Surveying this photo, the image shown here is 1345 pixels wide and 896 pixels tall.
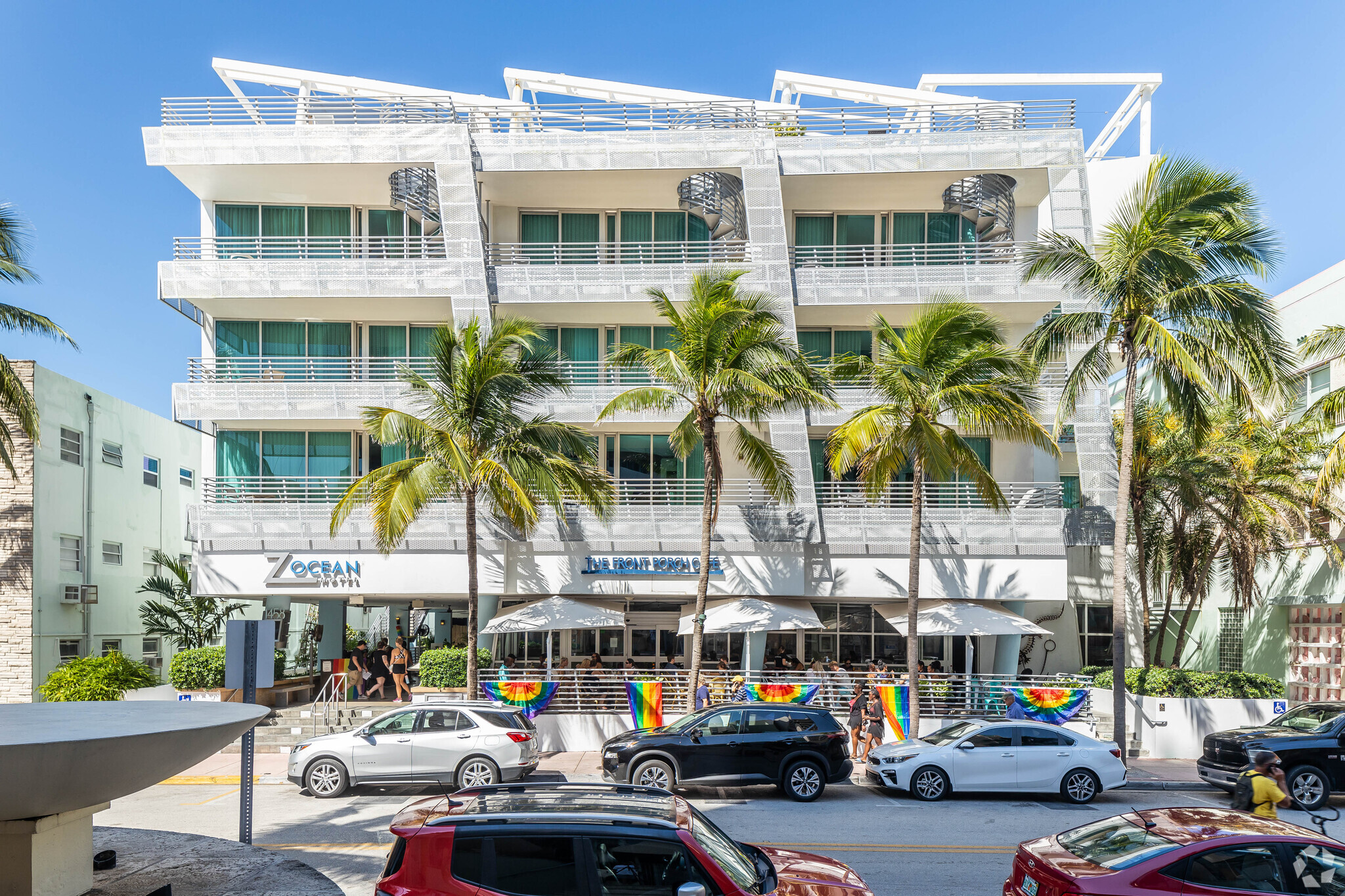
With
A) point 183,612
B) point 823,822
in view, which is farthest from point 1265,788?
point 183,612

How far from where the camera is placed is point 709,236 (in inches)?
1090

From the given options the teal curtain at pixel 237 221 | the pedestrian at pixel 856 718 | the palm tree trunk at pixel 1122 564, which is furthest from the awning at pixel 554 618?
the teal curtain at pixel 237 221

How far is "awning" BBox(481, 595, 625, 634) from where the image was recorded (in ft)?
73.8

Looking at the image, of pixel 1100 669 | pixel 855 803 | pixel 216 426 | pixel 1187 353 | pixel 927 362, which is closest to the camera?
pixel 855 803

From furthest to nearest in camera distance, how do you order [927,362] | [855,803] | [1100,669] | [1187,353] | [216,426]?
[216,426] → [1100,669] → [927,362] → [1187,353] → [855,803]

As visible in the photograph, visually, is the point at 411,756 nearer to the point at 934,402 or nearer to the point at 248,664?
the point at 248,664

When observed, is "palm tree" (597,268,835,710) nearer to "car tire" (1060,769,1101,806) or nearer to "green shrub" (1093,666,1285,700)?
"car tire" (1060,769,1101,806)

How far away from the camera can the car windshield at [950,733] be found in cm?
1658

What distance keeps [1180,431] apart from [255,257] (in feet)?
81.7

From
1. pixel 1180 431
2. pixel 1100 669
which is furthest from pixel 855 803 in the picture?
pixel 1180 431

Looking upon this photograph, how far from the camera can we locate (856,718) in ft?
66.2

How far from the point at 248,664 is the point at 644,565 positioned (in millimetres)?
14579

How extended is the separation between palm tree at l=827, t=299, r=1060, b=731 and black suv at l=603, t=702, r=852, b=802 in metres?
5.66

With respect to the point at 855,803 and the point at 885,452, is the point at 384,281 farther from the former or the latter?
the point at 855,803
